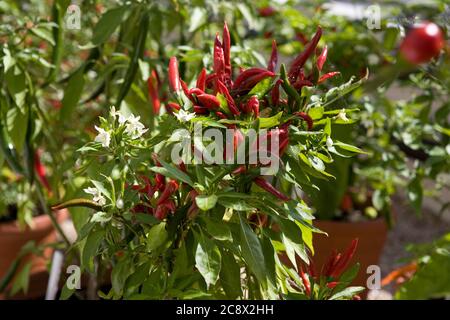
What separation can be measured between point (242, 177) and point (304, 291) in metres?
0.18

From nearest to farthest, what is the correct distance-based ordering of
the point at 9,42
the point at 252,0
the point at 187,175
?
1. the point at 187,175
2. the point at 9,42
3. the point at 252,0

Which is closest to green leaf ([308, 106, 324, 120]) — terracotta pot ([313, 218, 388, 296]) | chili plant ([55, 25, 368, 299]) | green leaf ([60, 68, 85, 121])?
chili plant ([55, 25, 368, 299])

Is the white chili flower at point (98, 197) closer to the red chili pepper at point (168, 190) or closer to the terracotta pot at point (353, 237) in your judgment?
the red chili pepper at point (168, 190)

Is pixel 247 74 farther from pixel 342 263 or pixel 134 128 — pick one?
pixel 342 263

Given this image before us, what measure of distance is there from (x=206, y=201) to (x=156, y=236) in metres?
0.08

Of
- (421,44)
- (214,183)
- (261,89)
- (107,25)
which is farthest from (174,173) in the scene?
(107,25)

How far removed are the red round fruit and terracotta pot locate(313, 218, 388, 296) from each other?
3.67 ft

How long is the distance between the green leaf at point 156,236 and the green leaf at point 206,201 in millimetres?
75

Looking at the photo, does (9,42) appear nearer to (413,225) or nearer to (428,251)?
(428,251)

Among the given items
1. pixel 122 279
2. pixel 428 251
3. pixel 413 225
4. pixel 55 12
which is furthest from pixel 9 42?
pixel 413 225

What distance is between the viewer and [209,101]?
A: 2.18ft

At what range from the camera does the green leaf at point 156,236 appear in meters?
0.65

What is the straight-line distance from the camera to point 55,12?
105 centimetres

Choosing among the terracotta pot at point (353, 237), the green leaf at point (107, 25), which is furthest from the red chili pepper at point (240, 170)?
the terracotta pot at point (353, 237)
